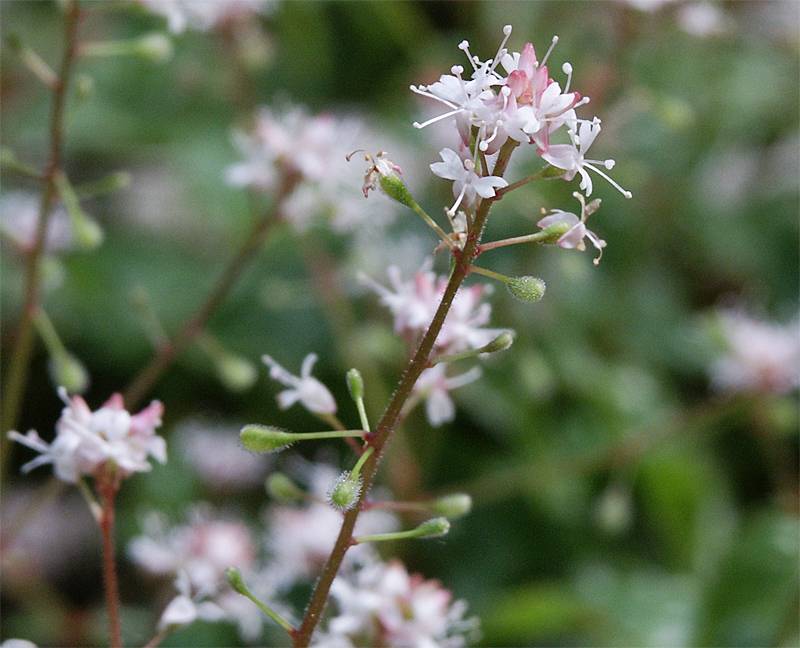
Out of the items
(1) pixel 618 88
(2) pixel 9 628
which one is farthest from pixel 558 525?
(2) pixel 9 628

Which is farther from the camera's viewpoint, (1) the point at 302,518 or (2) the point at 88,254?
(2) the point at 88,254

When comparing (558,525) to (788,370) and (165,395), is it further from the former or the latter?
(165,395)

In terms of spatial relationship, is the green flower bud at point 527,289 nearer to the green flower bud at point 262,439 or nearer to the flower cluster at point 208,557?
the green flower bud at point 262,439

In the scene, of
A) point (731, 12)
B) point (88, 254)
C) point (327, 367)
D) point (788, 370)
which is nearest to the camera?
point (788, 370)

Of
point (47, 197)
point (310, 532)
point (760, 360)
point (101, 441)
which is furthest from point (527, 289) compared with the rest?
point (760, 360)

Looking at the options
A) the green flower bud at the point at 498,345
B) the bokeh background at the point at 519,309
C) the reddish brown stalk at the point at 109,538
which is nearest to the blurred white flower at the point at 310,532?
the bokeh background at the point at 519,309

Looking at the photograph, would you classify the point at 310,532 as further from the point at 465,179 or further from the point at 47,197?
the point at 465,179

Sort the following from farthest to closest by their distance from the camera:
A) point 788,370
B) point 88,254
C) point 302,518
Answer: point 88,254, point 788,370, point 302,518
